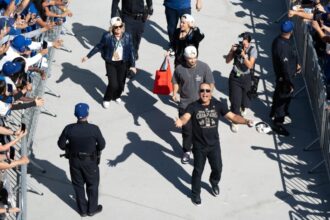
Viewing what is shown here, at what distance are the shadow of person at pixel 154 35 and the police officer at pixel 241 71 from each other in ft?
10.2

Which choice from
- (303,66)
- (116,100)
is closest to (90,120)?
(116,100)

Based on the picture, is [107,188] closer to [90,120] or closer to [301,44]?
[90,120]

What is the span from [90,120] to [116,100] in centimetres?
70

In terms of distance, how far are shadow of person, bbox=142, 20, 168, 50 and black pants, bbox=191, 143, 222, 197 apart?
4733mm

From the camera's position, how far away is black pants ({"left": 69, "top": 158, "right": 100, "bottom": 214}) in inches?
385

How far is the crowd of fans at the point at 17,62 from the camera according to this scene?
927 centimetres

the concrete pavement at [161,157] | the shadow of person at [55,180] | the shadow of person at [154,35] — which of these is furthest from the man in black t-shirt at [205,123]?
the shadow of person at [154,35]

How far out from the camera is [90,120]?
12.3 meters

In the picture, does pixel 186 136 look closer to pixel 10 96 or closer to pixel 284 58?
pixel 284 58

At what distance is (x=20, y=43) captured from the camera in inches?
427

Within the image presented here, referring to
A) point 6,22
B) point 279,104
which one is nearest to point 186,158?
point 279,104

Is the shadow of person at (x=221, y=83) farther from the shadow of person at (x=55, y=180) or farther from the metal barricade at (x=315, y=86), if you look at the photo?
the shadow of person at (x=55, y=180)

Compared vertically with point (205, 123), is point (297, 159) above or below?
below

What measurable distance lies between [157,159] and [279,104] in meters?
2.16
